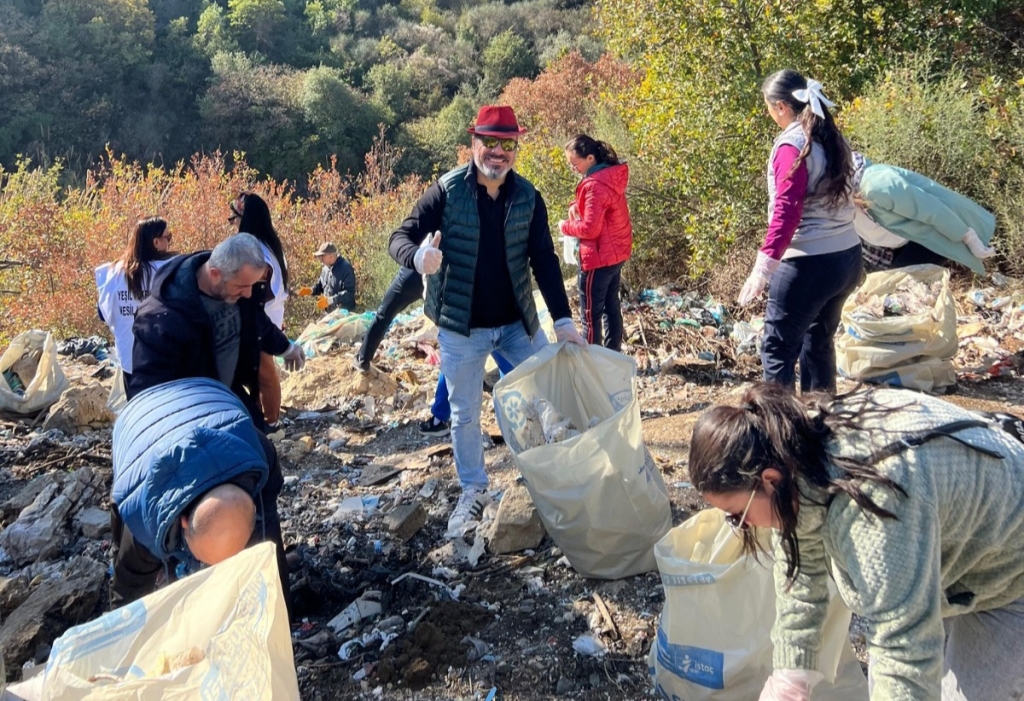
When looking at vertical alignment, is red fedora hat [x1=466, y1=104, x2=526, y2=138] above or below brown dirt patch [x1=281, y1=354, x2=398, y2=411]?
above

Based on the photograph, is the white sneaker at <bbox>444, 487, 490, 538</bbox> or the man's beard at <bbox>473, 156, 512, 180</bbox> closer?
the man's beard at <bbox>473, 156, 512, 180</bbox>

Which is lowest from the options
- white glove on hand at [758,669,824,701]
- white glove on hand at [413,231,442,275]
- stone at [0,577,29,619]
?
stone at [0,577,29,619]

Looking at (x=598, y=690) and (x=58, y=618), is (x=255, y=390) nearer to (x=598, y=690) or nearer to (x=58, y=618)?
(x=58, y=618)

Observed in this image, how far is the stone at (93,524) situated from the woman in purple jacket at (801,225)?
3.11 m

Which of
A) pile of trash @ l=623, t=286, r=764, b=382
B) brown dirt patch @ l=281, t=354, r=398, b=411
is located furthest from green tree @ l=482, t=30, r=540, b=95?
brown dirt patch @ l=281, t=354, r=398, b=411

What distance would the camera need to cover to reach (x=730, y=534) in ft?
7.50

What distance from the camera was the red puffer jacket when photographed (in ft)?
17.2

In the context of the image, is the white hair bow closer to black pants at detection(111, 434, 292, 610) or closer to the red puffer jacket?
the red puffer jacket

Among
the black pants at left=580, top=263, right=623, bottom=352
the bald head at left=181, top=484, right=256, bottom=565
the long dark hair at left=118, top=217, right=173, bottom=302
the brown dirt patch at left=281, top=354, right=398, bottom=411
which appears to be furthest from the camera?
the brown dirt patch at left=281, top=354, right=398, bottom=411

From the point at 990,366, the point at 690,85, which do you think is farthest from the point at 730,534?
the point at 690,85

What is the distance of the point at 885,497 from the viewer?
1.38 metres

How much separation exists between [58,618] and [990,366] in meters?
5.35

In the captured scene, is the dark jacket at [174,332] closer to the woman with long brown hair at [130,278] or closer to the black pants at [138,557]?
the black pants at [138,557]

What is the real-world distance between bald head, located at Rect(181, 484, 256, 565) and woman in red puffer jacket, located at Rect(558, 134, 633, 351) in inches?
135
